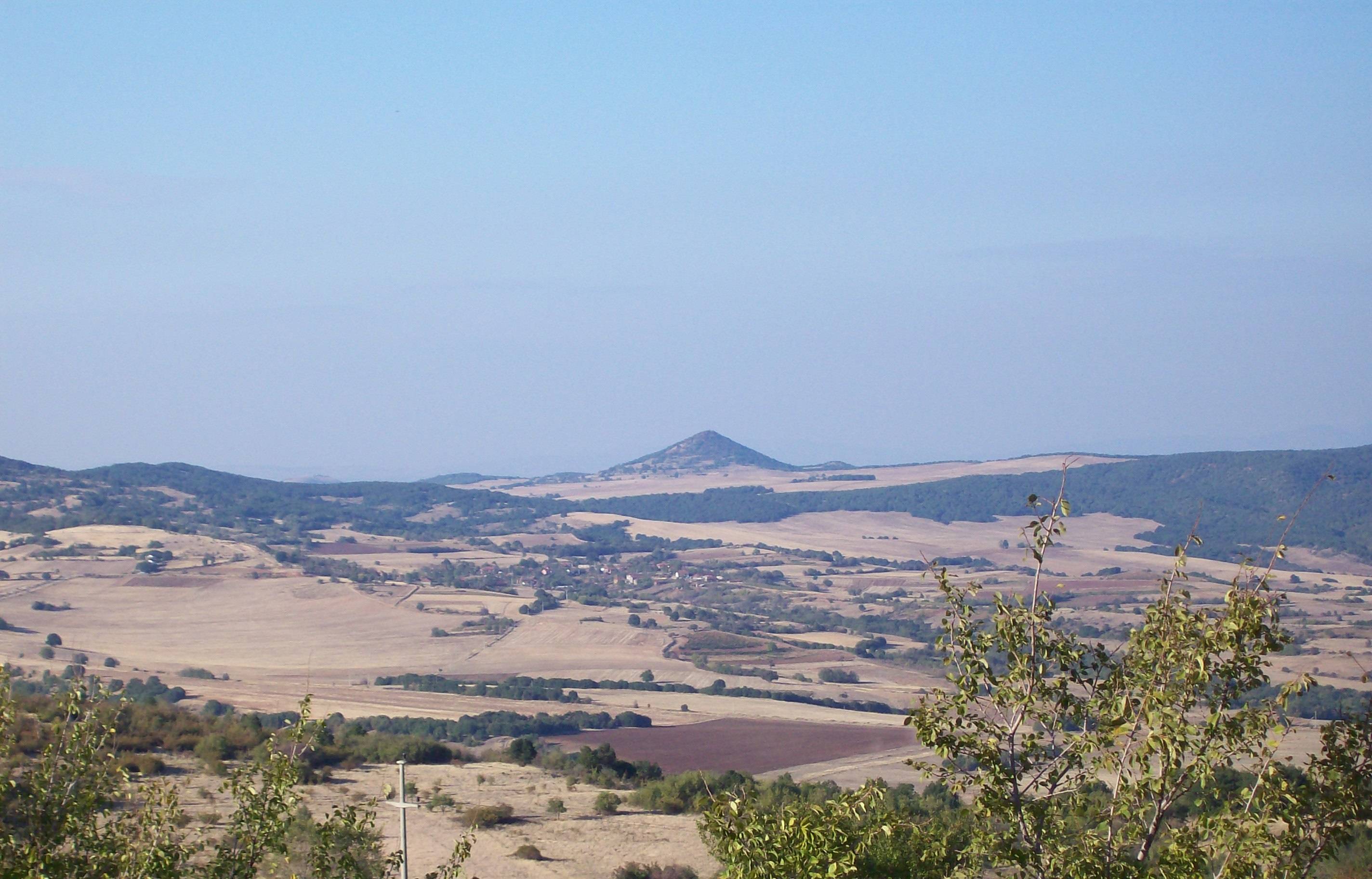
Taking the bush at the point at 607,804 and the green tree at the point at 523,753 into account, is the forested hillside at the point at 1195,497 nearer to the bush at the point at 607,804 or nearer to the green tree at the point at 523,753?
the green tree at the point at 523,753

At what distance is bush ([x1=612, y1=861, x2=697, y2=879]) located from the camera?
23906mm

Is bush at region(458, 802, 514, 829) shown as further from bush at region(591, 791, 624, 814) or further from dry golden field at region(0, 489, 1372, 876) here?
bush at region(591, 791, 624, 814)

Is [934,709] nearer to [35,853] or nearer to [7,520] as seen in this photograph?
[35,853]

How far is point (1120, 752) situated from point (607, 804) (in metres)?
24.2

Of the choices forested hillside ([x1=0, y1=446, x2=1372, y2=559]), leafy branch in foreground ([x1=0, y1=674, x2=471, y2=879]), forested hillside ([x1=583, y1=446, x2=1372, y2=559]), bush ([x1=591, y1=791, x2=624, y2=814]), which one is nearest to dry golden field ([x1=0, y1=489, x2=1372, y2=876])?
bush ([x1=591, y1=791, x2=624, y2=814])

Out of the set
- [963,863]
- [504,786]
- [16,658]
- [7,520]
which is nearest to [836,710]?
[504,786]

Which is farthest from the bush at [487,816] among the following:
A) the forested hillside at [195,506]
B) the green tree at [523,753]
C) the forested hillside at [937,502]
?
the forested hillside at [937,502]

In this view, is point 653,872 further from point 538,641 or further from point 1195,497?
point 1195,497

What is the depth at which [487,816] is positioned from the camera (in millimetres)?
28109

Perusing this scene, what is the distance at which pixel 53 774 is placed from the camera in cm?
996

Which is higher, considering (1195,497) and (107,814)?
(1195,497)

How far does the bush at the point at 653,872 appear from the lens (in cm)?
2391

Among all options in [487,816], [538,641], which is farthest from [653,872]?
[538,641]

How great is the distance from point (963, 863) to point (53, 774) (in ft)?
23.8
